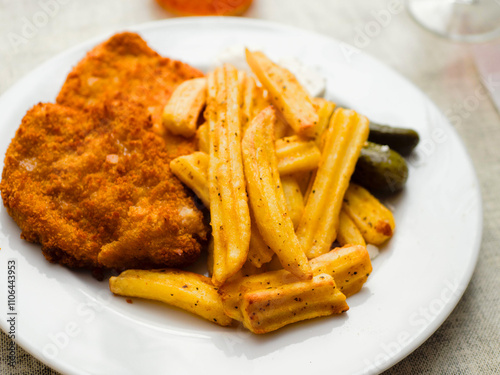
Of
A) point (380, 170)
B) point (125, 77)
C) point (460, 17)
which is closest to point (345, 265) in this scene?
point (380, 170)

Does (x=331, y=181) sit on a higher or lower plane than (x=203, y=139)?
lower

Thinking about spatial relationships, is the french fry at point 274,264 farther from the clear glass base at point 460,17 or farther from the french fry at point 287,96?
the clear glass base at point 460,17

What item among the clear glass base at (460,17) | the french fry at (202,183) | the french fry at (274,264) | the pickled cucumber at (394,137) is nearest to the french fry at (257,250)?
the french fry at (202,183)

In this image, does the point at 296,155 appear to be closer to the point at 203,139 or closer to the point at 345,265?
the point at 203,139

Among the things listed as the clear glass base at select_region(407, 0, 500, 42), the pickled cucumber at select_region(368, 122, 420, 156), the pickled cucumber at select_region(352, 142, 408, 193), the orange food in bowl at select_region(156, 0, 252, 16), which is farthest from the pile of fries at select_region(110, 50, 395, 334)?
the clear glass base at select_region(407, 0, 500, 42)

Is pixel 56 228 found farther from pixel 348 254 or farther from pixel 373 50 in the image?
pixel 373 50

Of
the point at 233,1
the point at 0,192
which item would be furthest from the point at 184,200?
the point at 233,1
